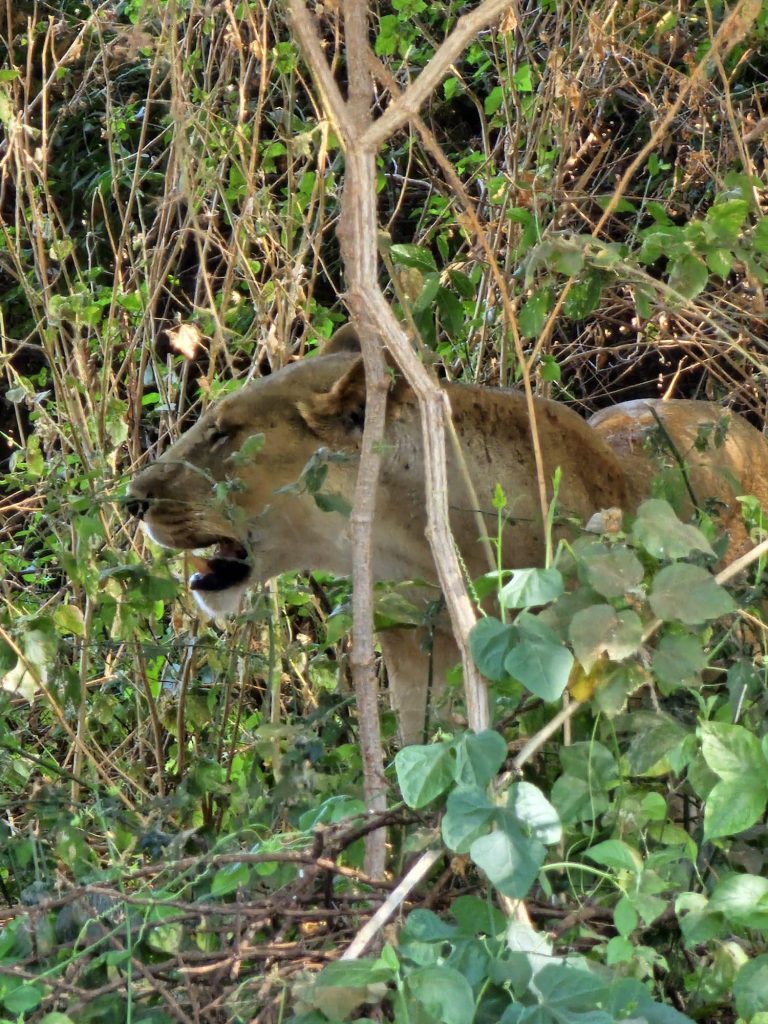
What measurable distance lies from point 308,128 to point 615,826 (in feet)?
9.34

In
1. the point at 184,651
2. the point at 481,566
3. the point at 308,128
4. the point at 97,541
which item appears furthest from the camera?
the point at 308,128

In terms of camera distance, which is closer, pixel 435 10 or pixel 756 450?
pixel 756 450

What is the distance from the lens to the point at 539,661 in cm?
181

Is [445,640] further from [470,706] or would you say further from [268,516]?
[470,706]

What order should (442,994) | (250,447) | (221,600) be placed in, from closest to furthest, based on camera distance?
1. (442,994)
2. (250,447)
3. (221,600)

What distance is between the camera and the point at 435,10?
4492 millimetres

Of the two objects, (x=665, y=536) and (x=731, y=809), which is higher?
(x=665, y=536)

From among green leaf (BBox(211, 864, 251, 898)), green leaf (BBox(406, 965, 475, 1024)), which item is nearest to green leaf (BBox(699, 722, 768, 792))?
green leaf (BBox(406, 965, 475, 1024))

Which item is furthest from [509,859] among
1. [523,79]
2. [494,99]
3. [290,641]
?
[494,99]

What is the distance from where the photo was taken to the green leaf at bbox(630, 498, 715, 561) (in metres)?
1.91

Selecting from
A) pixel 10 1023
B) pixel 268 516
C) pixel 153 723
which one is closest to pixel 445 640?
pixel 268 516

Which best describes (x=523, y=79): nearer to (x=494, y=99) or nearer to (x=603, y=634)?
(x=494, y=99)

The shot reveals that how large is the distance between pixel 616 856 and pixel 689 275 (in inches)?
45.4

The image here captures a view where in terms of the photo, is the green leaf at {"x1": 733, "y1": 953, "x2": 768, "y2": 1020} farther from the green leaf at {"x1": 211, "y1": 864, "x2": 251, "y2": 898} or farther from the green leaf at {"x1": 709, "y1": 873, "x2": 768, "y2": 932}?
the green leaf at {"x1": 211, "y1": 864, "x2": 251, "y2": 898}
